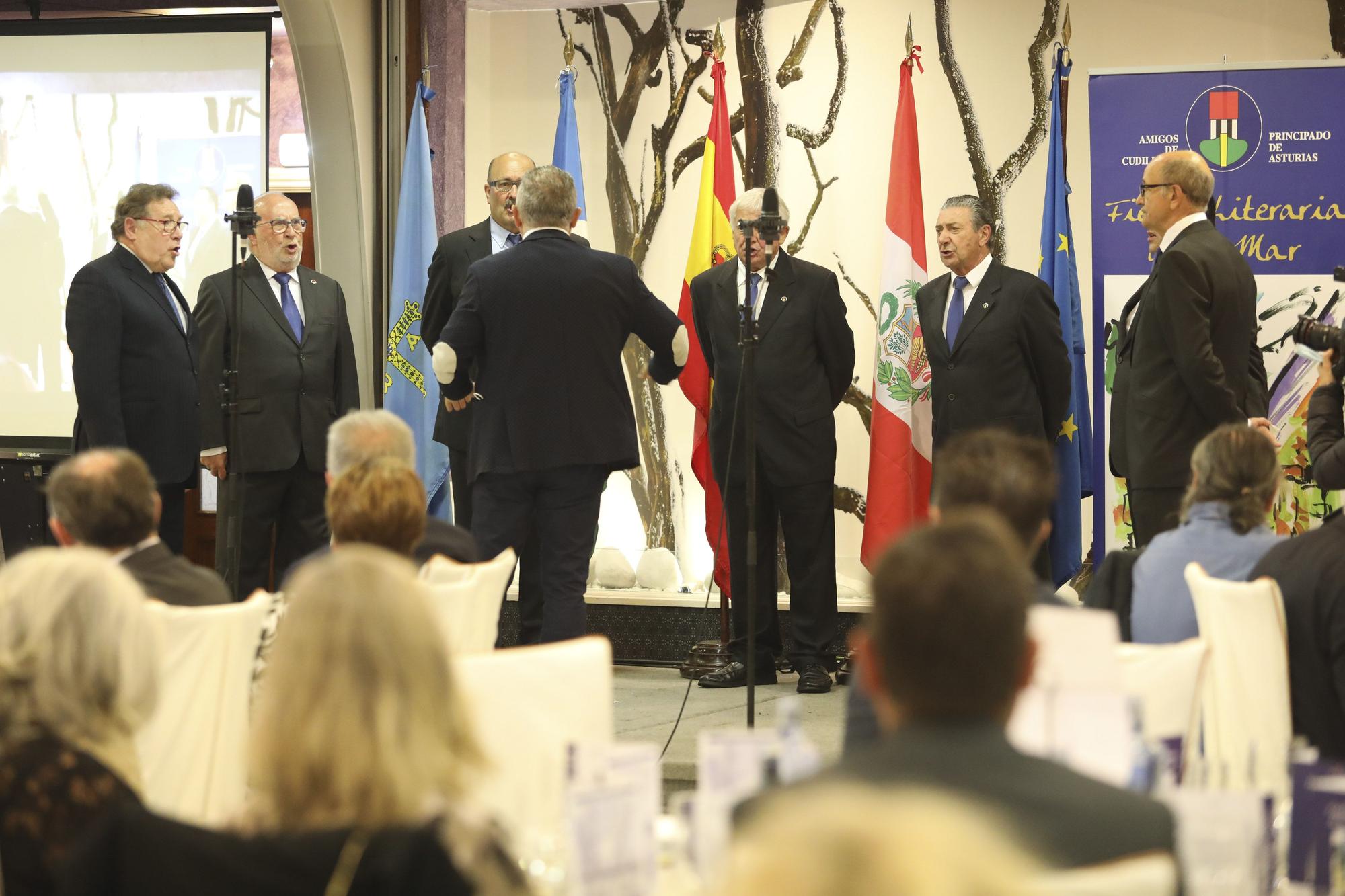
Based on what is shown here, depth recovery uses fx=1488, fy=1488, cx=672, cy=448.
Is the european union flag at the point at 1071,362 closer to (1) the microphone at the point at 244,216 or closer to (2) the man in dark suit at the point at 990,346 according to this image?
(2) the man in dark suit at the point at 990,346

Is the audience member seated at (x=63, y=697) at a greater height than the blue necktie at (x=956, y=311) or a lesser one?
lesser

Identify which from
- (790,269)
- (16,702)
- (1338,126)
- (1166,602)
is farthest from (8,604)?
(1338,126)

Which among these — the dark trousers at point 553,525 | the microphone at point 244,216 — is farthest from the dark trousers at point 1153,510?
the microphone at point 244,216

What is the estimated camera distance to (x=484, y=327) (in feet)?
15.3

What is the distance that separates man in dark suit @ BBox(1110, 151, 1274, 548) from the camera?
177 inches

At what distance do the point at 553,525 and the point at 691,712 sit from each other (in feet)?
2.68

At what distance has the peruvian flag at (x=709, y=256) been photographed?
564cm

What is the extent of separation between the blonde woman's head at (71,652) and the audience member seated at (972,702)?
2.65 feet

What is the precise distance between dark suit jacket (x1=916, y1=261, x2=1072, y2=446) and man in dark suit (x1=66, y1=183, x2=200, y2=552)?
269cm

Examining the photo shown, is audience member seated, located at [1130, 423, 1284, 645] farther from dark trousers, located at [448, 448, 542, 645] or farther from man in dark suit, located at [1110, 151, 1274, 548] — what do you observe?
dark trousers, located at [448, 448, 542, 645]

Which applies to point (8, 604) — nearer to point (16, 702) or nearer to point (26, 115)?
point (16, 702)

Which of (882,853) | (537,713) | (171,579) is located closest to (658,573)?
(171,579)

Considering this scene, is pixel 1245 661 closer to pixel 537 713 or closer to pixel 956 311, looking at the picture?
pixel 537 713

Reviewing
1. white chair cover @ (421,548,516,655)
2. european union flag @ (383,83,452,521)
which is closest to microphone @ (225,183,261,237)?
european union flag @ (383,83,452,521)
